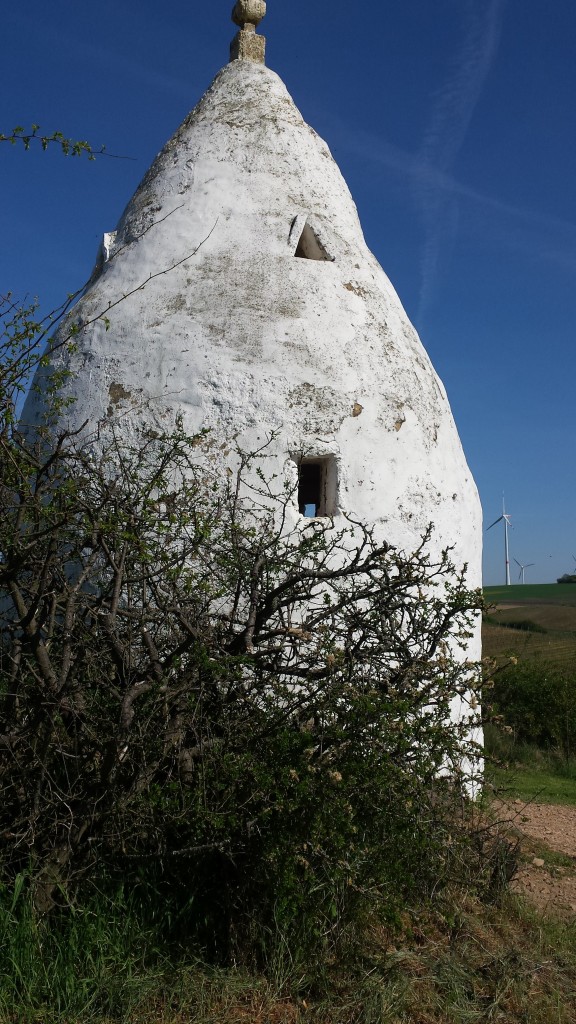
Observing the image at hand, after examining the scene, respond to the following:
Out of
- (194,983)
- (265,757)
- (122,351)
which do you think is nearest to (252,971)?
(194,983)

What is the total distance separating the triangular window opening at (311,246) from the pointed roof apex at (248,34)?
6.86ft

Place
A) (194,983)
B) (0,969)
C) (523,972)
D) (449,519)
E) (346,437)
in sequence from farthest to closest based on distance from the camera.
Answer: (449,519)
(346,437)
(523,972)
(194,983)
(0,969)

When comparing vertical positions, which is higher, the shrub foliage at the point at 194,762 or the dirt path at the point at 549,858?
the shrub foliage at the point at 194,762

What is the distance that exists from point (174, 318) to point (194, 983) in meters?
4.04

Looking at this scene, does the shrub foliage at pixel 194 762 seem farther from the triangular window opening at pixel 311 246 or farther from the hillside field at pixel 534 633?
the hillside field at pixel 534 633

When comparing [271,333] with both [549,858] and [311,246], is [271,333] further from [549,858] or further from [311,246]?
[549,858]

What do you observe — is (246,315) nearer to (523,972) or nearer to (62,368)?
(62,368)

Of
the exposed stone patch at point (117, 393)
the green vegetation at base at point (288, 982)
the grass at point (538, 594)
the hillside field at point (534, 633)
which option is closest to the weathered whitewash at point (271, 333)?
the exposed stone patch at point (117, 393)

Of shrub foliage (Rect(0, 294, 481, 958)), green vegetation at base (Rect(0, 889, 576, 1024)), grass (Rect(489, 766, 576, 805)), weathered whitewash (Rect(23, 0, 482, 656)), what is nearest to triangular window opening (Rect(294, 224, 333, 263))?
weathered whitewash (Rect(23, 0, 482, 656))

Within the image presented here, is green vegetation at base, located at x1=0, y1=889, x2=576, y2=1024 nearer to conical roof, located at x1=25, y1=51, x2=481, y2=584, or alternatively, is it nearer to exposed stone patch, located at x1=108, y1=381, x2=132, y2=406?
conical roof, located at x1=25, y1=51, x2=481, y2=584

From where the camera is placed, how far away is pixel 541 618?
25.4m

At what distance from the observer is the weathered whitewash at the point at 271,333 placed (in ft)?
18.5

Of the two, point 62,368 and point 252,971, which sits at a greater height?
point 62,368

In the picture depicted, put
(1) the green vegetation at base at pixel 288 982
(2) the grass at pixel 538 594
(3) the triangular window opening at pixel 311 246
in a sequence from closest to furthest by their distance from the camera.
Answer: (1) the green vegetation at base at pixel 288 982
(3) the triangular window opening at pixel 311 246
(2) the grass at pixel 538 594
